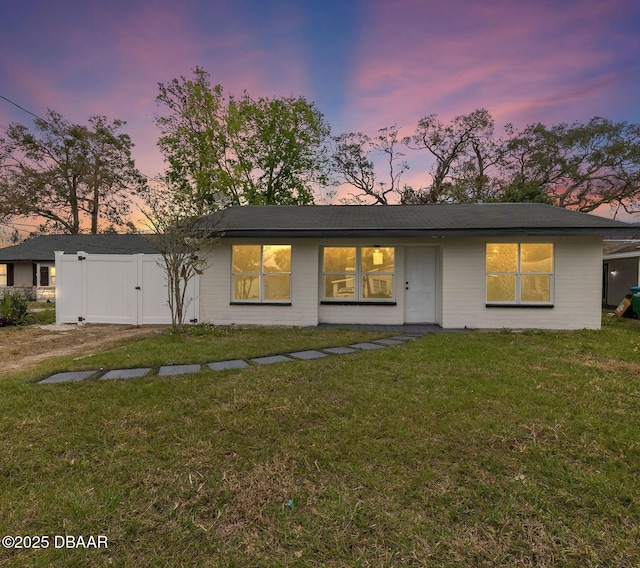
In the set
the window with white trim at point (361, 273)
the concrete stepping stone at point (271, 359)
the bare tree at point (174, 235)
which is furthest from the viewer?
the window with white trim at point (361, 273)

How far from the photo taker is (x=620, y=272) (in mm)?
13562

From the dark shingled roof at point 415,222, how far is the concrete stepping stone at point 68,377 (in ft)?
13.1

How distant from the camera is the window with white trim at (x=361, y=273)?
827 cm

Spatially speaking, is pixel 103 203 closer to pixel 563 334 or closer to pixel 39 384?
pixel 39 384

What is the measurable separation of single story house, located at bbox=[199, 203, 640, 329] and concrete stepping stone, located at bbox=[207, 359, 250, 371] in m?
3.39

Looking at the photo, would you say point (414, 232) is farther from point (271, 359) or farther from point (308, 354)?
point (271, 359)

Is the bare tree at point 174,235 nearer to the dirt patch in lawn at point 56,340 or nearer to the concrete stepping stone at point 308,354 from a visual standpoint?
the dirt patch in lawn at point 56,340

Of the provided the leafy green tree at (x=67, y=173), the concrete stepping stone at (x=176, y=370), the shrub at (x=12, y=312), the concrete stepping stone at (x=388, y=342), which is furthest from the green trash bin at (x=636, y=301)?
the leafy green tree at (x=67, y=173)

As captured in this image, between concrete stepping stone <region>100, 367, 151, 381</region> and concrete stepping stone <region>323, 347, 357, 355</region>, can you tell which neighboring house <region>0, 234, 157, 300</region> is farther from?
concrete stepping stone <region>323, 347, 357, 355</region>

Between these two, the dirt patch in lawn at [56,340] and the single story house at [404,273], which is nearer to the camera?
the dirt patch in lawn at [56,340]

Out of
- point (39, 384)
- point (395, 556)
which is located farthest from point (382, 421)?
point (39, 384)

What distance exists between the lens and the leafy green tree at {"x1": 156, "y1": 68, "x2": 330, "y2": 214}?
2098cm

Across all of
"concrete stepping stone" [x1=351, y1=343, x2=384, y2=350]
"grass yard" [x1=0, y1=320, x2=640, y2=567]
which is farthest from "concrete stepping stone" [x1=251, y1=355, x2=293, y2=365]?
"concrete stepping stone" [x1=351, y1=343, x2=384, y2=350]

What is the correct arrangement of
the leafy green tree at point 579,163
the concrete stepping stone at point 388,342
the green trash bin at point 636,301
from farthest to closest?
the leafy green tree at point 579,163 < the green trash bin at point 636,301 < the concrete stepping stone at point 388,342
